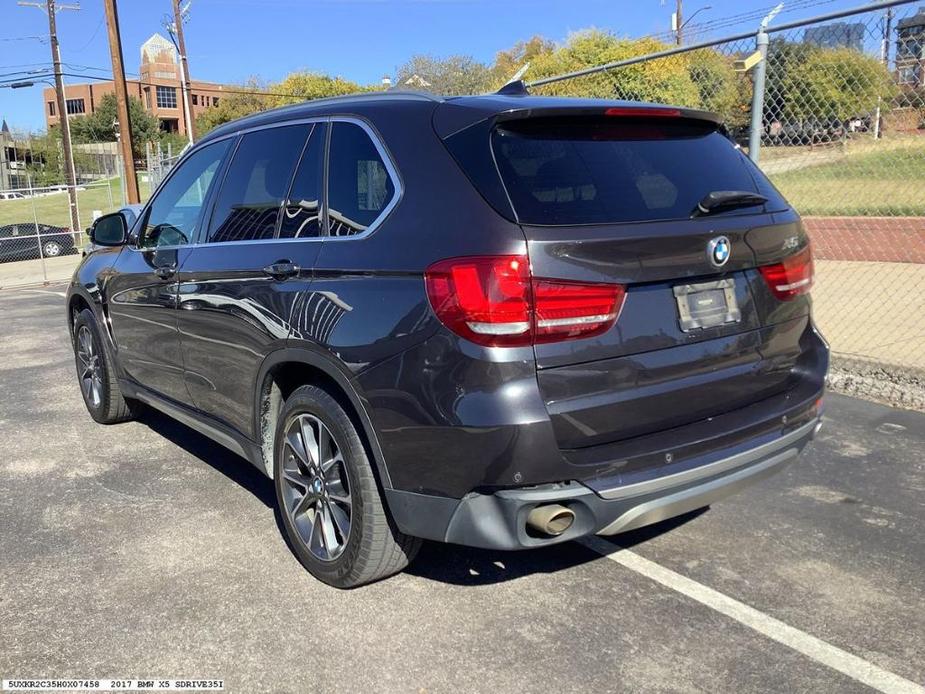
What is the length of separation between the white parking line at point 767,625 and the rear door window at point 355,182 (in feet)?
5.81

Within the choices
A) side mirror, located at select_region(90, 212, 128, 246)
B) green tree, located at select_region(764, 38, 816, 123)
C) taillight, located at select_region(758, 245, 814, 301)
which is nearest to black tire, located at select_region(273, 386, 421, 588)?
taillight, located at select_region(758, 245, 814, 301)

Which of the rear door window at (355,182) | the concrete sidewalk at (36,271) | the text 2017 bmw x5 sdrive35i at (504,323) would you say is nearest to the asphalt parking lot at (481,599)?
the text 2017 bmw x5 sdrive35i at (504,323)

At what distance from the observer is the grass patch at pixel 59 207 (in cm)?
4009

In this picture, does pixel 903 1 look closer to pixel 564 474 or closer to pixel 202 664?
pixel 564 474

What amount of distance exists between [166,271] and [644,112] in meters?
2.55

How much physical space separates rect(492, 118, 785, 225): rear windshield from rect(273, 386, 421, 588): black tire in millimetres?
1088

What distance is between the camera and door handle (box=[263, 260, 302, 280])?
3.26 m

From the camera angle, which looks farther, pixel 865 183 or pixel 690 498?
pixel 865 183

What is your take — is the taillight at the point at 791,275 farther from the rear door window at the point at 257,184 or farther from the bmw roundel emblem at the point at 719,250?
the rear door window at the point at 257,184

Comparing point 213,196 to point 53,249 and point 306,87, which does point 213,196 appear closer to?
point 53,249

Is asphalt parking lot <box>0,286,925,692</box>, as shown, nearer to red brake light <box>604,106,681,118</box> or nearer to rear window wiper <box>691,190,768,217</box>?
rear window wiper <box>691,190,768,217</box>

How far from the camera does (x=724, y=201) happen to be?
9.90ft

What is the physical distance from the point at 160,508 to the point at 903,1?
5.58 metres

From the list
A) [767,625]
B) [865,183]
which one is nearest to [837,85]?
[865,183]
